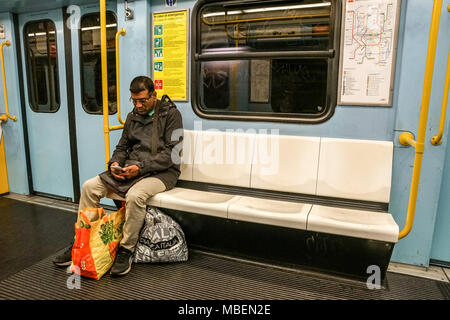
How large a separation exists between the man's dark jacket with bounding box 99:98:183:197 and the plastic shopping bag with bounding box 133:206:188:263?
32 centimetres

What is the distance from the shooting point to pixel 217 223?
8.46ft

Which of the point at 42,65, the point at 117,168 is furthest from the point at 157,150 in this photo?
the point at 42,65

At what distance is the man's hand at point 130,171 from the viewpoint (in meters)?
2.68

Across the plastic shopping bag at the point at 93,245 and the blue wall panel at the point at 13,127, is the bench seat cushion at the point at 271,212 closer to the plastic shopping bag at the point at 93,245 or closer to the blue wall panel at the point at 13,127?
the plastic shopping bag at the point at 93,245

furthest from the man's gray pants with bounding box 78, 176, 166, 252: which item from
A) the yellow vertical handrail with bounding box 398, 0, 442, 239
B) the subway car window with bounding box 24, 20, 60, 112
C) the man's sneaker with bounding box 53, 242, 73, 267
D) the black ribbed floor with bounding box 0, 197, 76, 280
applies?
the subway car window with bounding box 24, 20, 60, 112

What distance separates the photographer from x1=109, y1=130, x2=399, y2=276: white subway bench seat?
2.21 metres

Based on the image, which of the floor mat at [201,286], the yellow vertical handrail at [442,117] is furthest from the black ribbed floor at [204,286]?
the yellow vertical handrail at [442,117]

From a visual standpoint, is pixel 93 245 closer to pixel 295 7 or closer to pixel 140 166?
pixel 140 166

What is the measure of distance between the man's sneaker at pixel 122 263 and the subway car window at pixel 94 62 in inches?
68.2

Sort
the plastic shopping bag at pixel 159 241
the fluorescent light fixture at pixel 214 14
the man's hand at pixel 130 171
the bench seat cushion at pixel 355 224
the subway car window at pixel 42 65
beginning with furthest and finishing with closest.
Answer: the subway car window at pixel 42 65
the fluorescent light fixture at pixel 214 14
the man's hand at pixel 130 171
the plastic shopping bag at pixel 159 241
the bench seat cushion at pixel 355 224

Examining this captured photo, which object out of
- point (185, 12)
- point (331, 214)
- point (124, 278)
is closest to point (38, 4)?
point (185, 12)

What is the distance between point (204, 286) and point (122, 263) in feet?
2.18

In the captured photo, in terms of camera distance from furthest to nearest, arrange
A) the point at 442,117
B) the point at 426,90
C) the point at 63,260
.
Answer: the point at 63,260 < the point at 442,117 < the point at 426,90

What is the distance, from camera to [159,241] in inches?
101
